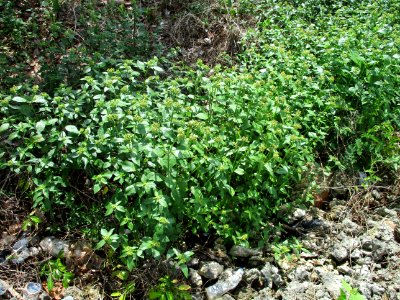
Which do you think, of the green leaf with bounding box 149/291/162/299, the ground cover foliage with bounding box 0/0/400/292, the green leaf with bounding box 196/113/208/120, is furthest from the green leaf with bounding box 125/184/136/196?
the green leaf with bounding box 196/113/208/120

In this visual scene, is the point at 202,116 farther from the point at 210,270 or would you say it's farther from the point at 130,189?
the point at 210,270

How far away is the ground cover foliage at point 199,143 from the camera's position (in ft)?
9.39

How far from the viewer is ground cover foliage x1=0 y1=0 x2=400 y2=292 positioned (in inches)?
113

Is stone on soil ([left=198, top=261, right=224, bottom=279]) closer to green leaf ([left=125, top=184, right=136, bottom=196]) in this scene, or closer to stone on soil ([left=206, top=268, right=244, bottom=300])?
stone on soil ([left=206, top=268, right=244, bottom=300])

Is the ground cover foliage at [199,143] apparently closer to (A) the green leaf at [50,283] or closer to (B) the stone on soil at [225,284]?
(B) the stone on soil at [225,284]

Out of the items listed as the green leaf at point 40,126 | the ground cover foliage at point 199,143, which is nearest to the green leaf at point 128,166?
the ground cover foliage at point 199,143

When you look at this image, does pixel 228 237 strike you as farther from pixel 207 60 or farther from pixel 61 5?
pixel 61 5

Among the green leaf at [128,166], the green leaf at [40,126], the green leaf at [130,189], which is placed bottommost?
the green leaf at [130,189]

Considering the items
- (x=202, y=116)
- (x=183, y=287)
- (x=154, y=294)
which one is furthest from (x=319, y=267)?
(x=202, y=116)

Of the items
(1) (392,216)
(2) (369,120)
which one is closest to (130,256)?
(1) (392,216)

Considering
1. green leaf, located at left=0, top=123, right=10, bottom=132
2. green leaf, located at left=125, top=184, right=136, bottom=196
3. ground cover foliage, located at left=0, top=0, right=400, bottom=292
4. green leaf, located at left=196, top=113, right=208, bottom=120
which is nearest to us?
green leaf, located at left=125, top=184, right=136, bottom=196

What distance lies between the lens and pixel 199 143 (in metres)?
3.06

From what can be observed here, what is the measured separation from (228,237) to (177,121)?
0.92 m

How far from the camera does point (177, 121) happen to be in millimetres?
3035
